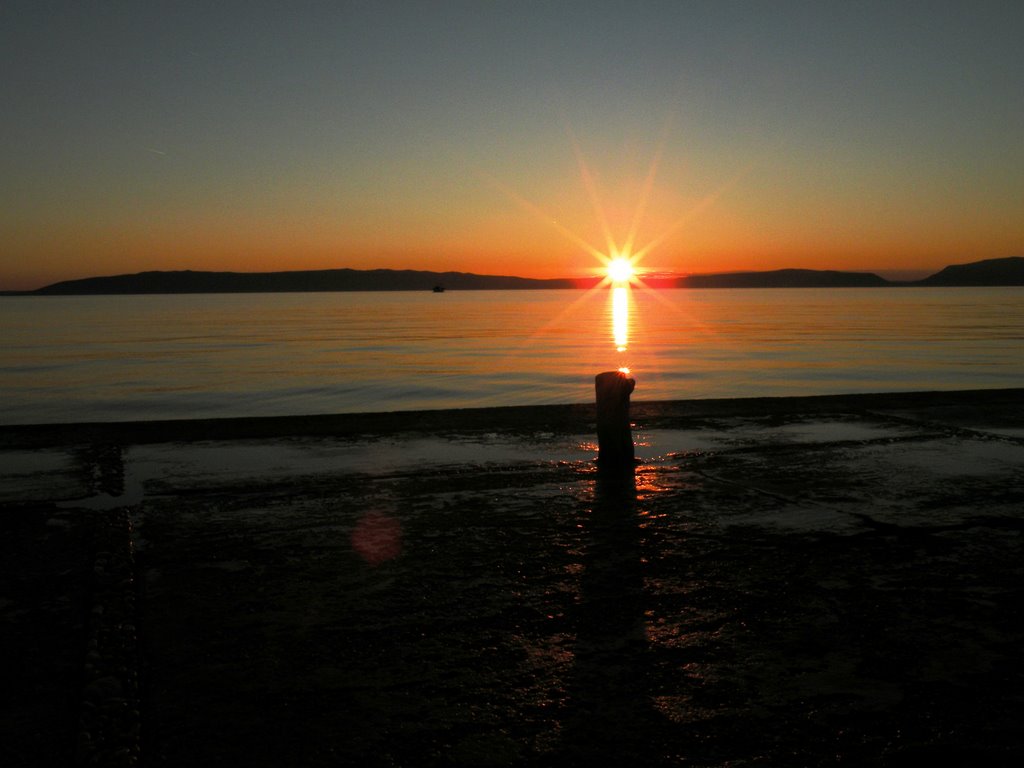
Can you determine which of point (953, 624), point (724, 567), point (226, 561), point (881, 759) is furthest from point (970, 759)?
point (226, 561)

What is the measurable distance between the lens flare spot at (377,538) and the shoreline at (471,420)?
3.74 m

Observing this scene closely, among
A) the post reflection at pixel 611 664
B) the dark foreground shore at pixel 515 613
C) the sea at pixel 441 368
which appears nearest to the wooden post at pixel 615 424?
the dark foreground shore at pixel 515 613

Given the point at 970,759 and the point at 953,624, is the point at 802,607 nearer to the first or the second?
the point at 953,624

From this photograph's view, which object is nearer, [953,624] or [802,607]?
[953,624]

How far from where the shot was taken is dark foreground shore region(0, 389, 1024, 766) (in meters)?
2.76

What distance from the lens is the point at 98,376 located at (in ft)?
94.6

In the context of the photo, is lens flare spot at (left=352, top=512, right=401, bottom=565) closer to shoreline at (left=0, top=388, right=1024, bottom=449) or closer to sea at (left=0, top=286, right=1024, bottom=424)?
shoreline at (left=0, top=388, right=1024, bottom=449)

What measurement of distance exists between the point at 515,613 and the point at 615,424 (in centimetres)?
341

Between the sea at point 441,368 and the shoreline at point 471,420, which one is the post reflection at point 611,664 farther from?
the sea at point 441,368

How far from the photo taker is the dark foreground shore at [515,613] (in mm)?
2762

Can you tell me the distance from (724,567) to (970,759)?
184 centimetres

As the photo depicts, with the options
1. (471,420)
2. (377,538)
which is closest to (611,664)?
(377,538)

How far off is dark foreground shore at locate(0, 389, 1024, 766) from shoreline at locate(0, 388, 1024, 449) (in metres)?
1.52

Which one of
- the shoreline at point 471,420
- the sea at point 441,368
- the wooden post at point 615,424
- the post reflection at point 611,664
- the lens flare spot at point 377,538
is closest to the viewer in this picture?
the post reflection at point 611,664
